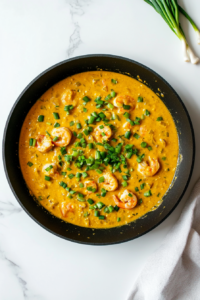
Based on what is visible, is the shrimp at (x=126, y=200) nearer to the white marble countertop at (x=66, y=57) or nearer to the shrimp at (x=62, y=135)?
the white marble countertop at (x=66, y=57)

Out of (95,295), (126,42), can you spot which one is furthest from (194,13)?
Answer: (95,295)

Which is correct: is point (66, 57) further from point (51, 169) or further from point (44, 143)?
point (51, 169)

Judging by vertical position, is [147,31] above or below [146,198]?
above

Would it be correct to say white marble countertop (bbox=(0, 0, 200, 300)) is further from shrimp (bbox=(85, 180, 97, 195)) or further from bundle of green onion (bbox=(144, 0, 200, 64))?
shrimp (bbox=(85, 180, 97, 195))

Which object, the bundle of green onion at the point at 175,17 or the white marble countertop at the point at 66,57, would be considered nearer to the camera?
the bundle of green onion at the point at 175,17

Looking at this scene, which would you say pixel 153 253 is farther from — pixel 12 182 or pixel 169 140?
pixel 12 182

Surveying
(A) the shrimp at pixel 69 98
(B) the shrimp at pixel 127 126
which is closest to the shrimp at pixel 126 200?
(B) the shrimp at pixel 127 126
